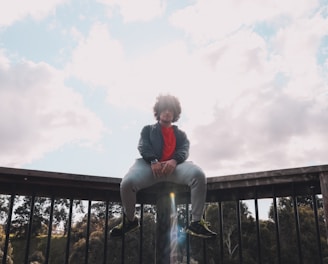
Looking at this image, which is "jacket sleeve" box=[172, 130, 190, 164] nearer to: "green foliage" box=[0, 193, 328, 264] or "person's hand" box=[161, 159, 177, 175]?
"person's hand" box=[161, 159, 177, 175]

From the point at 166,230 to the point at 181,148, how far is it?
573mm

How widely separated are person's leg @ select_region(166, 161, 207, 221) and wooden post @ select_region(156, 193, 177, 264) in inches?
11.0

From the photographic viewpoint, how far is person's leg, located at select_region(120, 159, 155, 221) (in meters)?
2.10

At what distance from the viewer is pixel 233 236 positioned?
63.8 ft

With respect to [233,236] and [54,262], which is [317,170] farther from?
[54,262]

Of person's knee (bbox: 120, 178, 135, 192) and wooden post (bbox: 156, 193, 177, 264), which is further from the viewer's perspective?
wooden post (bbox: 156, 193, 177, 264)

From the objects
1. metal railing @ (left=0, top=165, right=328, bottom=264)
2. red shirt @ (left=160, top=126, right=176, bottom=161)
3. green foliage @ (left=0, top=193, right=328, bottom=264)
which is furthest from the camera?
green foliage @ (left=0, top=193, right=328, bottom=264)

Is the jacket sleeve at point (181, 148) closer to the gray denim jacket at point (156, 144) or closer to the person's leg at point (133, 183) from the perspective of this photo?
the gray denim jacket at point (156, 144)

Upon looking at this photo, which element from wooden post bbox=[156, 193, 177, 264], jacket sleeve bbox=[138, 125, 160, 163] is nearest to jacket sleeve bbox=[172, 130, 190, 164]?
jacket sleeve bbox=[138, 125, 160, 163]

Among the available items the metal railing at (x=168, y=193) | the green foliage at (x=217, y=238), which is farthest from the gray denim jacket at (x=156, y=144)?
Result: the green foliage at (x=217, y=238)

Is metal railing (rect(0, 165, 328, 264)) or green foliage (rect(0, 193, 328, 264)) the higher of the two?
green foliage (rect(0, 193, 328, 264))

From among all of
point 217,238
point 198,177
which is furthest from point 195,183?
point 217,238

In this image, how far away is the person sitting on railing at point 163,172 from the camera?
2090 millimetres

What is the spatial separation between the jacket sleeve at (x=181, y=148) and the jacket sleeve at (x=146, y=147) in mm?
145
